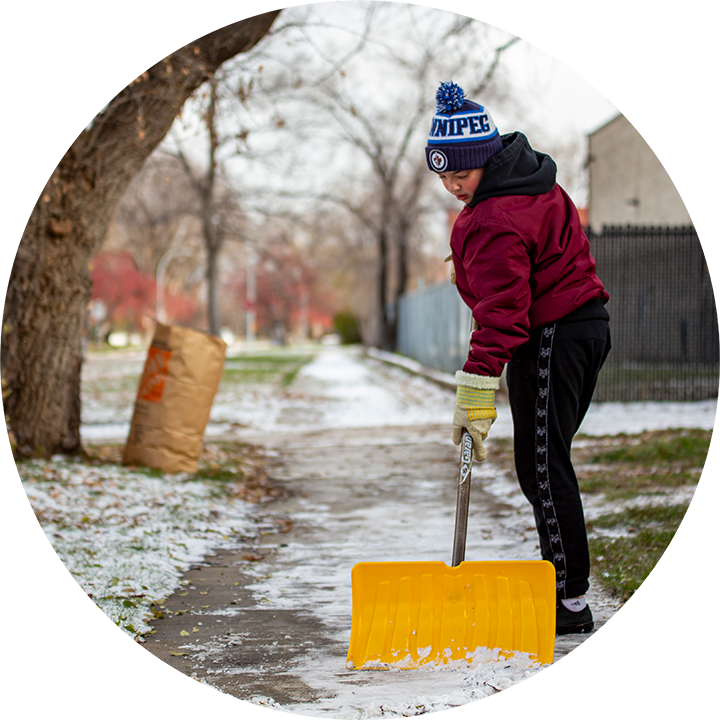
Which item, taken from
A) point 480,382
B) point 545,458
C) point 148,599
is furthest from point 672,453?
point 148,599

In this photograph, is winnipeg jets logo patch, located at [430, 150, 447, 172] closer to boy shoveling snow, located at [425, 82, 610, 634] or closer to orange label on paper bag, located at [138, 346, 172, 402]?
boy shoveling snow, located at [425, 82, 610, 634]

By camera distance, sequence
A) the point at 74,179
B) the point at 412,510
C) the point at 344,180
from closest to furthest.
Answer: the point at 412,510 → the point at 74,179 → the point at 344,180

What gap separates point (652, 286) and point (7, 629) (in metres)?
10.3

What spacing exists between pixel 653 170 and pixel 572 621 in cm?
2096

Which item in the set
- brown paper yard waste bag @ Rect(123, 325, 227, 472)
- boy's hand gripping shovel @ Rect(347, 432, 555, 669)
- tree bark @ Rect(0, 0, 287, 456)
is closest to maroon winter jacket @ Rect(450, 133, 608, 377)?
boy's hand gripping shovel @ Rect(347, 432, 555, 669)

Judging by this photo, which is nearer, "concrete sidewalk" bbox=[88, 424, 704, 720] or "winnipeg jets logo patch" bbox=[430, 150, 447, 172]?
"concrete sidewalk" bbox=[88, 424, 704, 720]

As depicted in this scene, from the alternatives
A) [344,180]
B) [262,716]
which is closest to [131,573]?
[262,716]

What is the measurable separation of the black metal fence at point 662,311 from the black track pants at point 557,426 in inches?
345

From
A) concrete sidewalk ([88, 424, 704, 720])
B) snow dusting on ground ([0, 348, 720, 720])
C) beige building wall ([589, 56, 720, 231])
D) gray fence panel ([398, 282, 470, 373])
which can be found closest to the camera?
snow dusting on ground ([0, 348, 720, 720])

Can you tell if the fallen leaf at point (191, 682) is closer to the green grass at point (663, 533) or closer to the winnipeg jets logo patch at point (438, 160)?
the green grass at point (663, 533)

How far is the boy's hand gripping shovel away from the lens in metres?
2.64

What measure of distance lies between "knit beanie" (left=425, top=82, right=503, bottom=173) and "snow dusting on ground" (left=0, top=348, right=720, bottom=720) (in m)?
1.71

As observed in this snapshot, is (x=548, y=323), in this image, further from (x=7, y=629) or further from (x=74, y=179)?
(x=74, y=179)

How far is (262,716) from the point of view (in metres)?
2.37
